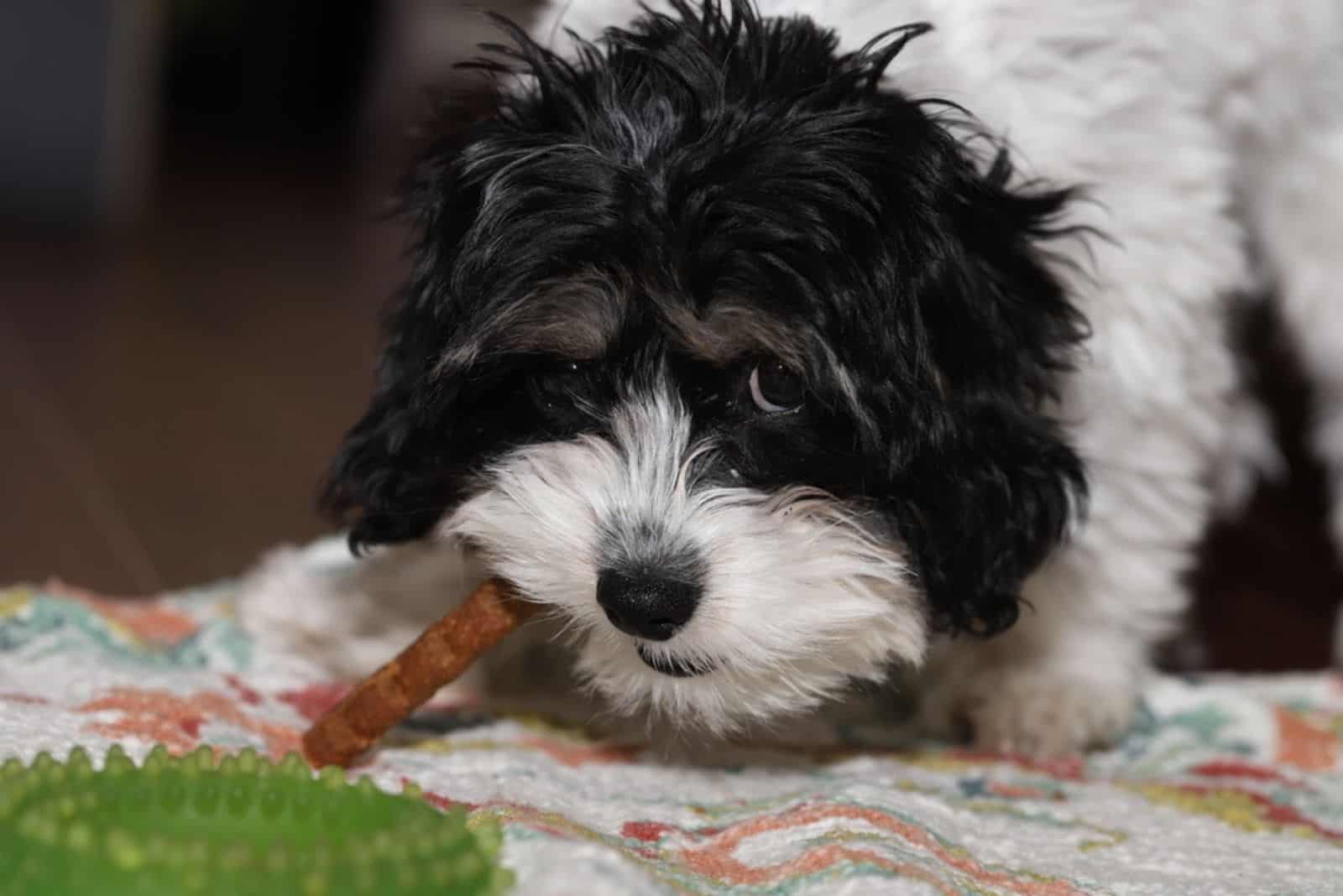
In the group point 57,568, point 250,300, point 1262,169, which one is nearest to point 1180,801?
point 1262,169

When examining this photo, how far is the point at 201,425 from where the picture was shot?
397cm

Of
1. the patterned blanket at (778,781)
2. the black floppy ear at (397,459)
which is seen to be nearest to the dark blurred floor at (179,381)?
the patterned blanket at (778,781)

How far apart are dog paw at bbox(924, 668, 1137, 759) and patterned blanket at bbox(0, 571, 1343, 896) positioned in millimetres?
50

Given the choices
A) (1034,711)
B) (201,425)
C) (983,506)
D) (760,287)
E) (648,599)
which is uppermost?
(760,287)

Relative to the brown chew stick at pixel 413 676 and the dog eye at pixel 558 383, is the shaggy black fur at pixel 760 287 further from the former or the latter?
the brown chew stick at pixel 413 676

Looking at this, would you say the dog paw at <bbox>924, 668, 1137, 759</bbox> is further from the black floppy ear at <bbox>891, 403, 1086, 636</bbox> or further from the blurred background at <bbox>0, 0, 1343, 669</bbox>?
the blurred background at <bbox>0, 0, 1343, 669</bbox>

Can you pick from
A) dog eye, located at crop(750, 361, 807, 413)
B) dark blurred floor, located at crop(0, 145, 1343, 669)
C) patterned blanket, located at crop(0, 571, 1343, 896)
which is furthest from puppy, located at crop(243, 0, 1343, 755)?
dark blurred floor, located at crop(0, 145, 1343, 669)

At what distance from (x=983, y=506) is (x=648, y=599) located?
460mm

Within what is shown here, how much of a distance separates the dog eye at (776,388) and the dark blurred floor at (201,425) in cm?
84

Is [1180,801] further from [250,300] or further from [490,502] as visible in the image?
[250,300]

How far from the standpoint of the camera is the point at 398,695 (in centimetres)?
204

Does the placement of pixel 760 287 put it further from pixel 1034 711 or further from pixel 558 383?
pixel 1034 711

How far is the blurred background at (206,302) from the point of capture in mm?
3311

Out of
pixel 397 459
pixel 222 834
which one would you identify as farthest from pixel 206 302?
pixel 222 834
